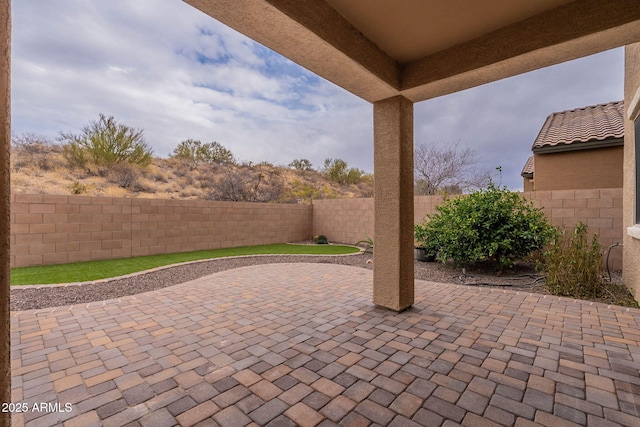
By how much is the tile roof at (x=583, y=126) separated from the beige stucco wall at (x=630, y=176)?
11.1 ft

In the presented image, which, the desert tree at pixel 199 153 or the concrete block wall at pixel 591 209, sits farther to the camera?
the desert tree at pixel 199 153

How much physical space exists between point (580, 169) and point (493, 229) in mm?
4398

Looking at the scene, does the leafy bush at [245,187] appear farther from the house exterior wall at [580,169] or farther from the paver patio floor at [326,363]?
the house exterior wall at [580,169]

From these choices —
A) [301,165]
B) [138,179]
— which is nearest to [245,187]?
[138,179]

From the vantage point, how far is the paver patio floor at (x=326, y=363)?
1.74 metres

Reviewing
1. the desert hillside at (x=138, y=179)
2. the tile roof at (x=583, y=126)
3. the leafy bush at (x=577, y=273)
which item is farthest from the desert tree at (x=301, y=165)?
the leafy bush at (x=577, y=273)

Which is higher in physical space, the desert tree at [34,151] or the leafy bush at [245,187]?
the desert tree at [34,151]

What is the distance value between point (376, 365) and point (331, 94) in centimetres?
2056

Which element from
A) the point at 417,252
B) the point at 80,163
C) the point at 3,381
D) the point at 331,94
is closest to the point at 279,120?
the point at 331,94

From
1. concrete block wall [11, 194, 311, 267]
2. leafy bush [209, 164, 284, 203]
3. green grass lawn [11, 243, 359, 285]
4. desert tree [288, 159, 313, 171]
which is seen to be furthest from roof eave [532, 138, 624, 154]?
desert tree [288, 159, 313, 171]

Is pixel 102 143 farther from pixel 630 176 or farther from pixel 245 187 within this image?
pixel 630 176

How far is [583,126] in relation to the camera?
871 cm

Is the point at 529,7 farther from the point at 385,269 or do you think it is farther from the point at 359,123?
the point at 359,123

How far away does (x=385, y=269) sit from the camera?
3457mm
